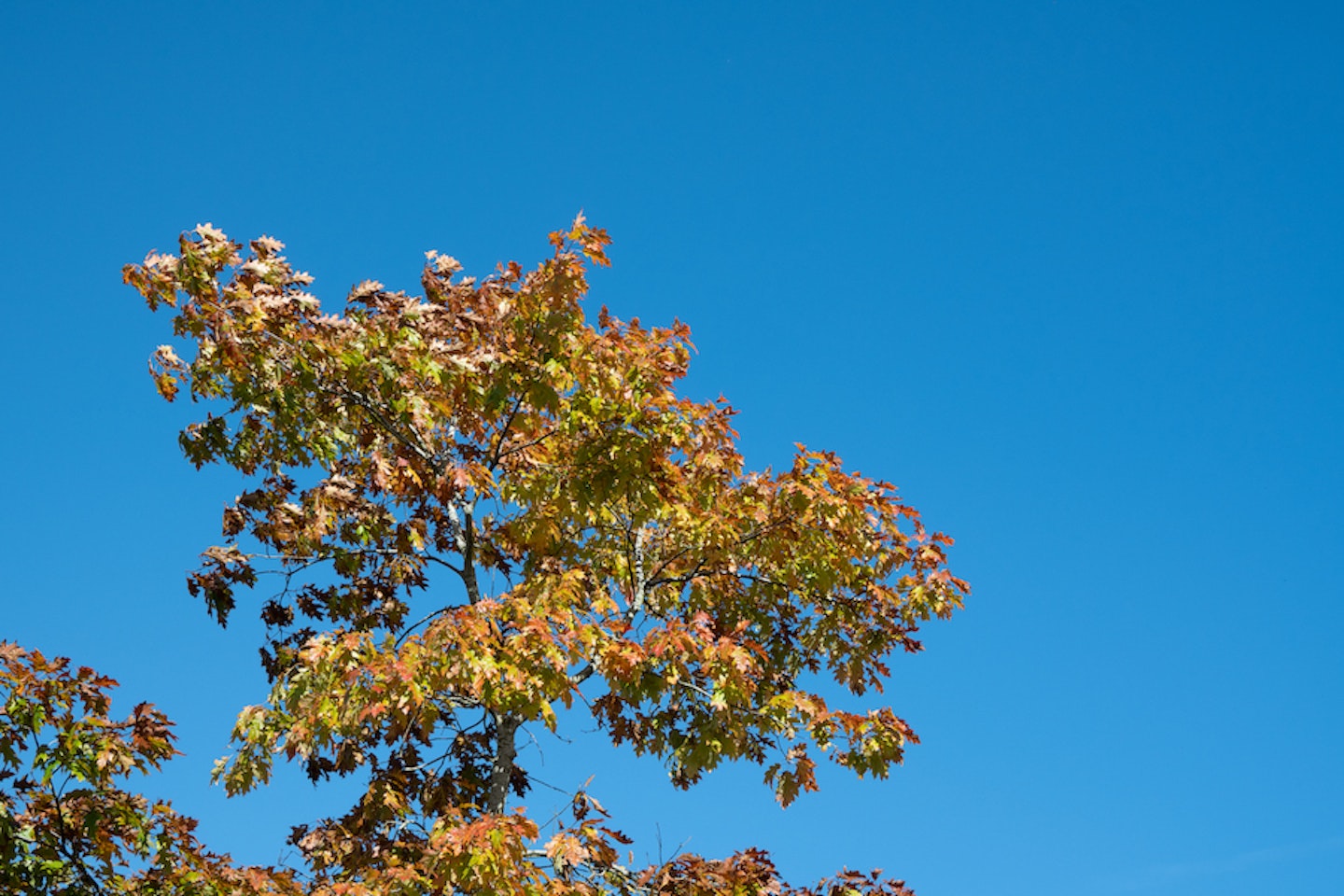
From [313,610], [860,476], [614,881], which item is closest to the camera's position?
[614,881]

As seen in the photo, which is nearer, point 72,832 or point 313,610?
point 72,832

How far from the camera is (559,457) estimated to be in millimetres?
11211

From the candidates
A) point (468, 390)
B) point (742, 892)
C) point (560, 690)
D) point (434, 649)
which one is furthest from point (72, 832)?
point (742, 892)

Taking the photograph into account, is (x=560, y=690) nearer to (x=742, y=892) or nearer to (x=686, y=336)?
(x=742, y=892)

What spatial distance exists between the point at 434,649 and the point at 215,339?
10.8 feet

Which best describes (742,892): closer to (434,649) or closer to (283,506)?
(434,649)

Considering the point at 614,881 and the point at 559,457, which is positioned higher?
the point at 559,457

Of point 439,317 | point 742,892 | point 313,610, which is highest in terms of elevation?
point 439,317

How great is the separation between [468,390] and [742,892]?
4639 mm

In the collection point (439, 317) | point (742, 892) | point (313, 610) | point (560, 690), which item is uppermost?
point (439, 317)

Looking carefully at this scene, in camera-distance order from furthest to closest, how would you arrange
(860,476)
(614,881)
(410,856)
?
(860,476)
(614,881)
(410,856)

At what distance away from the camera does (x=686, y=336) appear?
11.2m

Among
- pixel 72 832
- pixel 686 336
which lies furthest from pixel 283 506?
pixel 686 336

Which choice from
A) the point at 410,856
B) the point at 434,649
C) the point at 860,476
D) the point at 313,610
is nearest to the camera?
the point at 434,649
